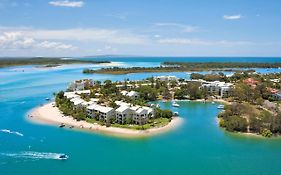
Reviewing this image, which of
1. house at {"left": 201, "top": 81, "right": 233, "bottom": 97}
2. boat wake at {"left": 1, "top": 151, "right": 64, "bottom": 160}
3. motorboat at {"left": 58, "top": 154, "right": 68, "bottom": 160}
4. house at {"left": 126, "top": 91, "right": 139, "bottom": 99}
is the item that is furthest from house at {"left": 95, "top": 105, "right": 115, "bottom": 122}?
house at {"left": 201, "top": 81, "right": 233, "bottom": 97}

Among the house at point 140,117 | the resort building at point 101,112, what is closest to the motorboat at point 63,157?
the resort building at point 101,112

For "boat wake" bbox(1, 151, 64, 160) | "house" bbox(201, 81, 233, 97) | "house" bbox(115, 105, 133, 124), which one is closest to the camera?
"boat wake" bbox(1, 151, 64, 160)

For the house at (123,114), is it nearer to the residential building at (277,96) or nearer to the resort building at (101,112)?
the resort building at (101,112)

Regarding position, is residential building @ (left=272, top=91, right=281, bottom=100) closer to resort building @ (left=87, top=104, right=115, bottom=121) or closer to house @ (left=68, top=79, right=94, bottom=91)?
resort building @ (left=87, top=104, right=115, bottom=121)

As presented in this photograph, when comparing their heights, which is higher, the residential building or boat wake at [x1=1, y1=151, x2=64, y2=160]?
the residential building

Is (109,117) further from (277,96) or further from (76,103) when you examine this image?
(277,96)

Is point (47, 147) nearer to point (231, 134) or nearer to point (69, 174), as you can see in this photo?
point (69, 174)

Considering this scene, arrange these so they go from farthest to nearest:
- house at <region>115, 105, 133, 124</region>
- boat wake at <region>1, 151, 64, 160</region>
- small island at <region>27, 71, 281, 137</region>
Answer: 1. house at <region>115, 105, 133, 124</region>
2. small island at <region>27, 71, 281, 137</region>
3. boat wake at <region>1, 151, 64, 160</region>

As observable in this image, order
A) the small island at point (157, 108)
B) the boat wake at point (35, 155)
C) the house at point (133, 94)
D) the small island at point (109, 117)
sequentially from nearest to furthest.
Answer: the boat wake at point (35, 155) < the small island at point (157, 108) < the small island at point (109, 117) < the house at point (133, 94)

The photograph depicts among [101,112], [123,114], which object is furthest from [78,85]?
[123,114]
